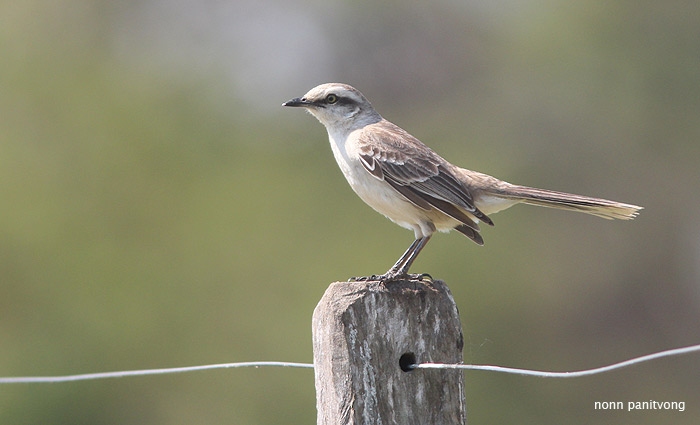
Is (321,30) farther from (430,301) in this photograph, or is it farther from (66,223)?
(430,301)

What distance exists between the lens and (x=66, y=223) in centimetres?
1742

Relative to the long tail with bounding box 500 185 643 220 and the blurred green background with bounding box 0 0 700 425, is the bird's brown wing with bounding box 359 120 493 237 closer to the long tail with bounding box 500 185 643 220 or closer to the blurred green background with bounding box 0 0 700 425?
the long tail with bounding box 500 185 643 220

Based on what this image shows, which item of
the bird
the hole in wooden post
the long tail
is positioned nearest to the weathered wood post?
the hole in wooden post

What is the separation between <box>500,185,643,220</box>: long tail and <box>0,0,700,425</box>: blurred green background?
753 cm

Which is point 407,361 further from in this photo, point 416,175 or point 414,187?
point 416,175

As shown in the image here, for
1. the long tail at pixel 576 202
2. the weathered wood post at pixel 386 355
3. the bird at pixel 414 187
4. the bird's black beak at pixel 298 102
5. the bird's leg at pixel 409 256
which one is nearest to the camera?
the weathered wood post at pixel 386 355

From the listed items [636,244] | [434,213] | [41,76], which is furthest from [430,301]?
[636,244]

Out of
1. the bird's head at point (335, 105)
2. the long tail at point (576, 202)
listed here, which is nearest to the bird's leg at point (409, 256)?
the long tail at point (576, 202)

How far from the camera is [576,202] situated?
673cm

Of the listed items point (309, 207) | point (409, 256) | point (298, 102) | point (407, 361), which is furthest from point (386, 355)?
point (309, 207)

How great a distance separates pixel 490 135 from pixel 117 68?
335 inches

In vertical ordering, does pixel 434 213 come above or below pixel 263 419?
above

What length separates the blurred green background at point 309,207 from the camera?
15.7m

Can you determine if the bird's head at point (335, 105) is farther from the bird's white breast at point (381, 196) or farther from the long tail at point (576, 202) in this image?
the long tail at point (576, 202)
